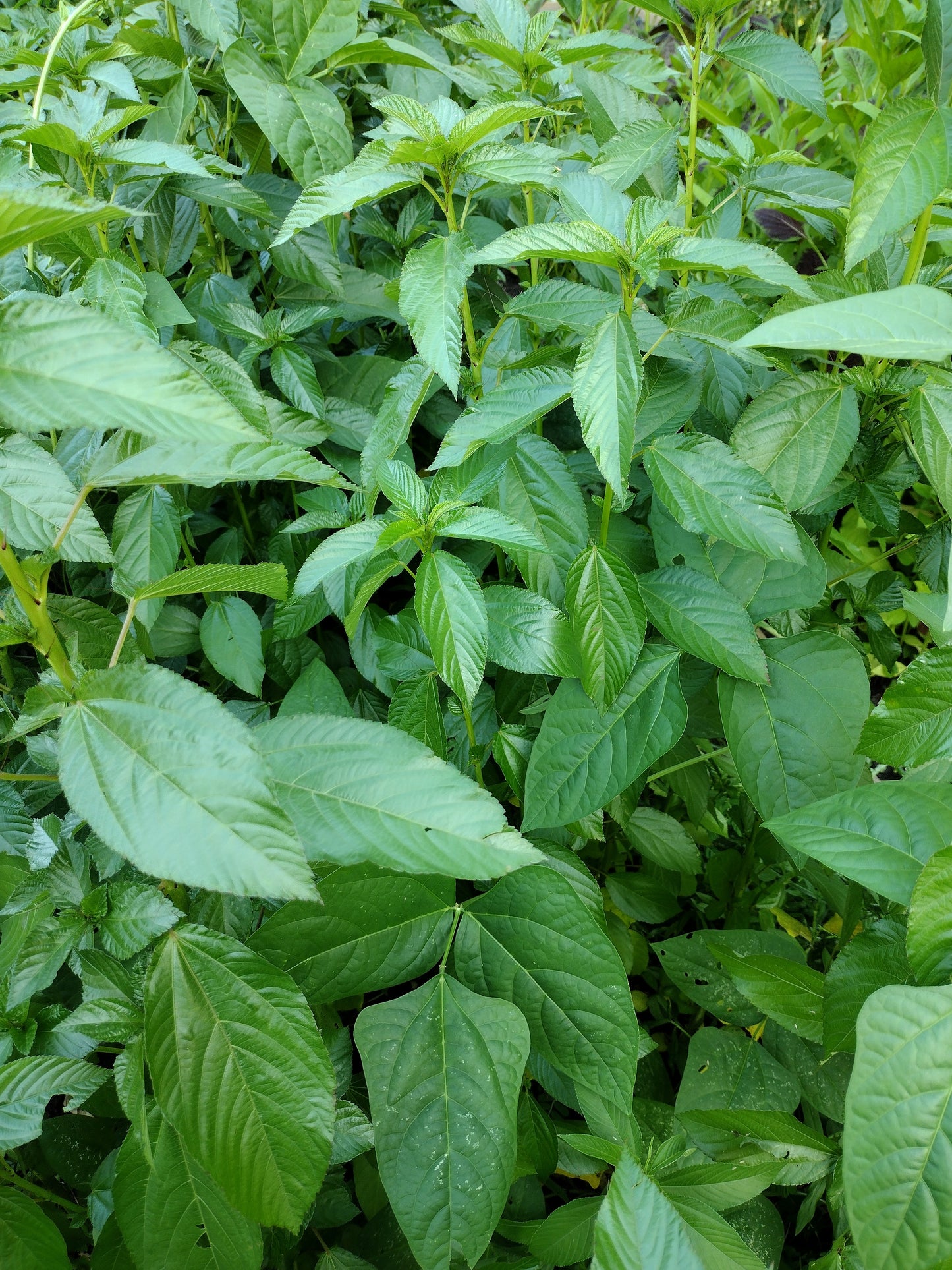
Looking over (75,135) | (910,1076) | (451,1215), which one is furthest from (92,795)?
(75,135)

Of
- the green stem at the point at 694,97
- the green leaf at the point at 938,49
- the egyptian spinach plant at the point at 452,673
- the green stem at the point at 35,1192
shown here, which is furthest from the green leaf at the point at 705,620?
the green stem at the point at 35,1192

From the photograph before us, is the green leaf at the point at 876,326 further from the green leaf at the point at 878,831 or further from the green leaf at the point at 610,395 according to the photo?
the green leaf at the point at 878,831

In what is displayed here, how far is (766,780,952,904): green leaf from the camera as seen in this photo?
29.5 inches

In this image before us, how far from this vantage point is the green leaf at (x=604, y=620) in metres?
0.87

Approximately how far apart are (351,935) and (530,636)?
37 cm

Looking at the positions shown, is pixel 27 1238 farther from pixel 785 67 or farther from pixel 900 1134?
pixel 785 67

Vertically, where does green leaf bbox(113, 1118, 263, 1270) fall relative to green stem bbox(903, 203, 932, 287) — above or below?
below

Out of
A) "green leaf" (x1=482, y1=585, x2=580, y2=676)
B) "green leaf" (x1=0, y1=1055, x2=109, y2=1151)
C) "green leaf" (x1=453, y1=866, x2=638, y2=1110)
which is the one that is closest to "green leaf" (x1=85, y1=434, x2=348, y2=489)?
"green leaf" (x1=482, y1=585, x2=580, y2=676)

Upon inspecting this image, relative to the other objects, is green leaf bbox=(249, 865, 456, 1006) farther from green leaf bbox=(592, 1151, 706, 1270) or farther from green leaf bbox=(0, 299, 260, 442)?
green leaf bbox=(0, 299, 260, 442)

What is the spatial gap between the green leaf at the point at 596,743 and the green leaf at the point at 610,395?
0.88 ft

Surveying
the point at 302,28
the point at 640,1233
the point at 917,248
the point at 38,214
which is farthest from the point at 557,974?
the point at 302,28

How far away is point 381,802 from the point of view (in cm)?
71

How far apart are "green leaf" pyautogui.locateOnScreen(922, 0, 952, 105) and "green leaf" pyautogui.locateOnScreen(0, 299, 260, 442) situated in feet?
2.89

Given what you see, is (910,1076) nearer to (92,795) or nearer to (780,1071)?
(780,1071)
